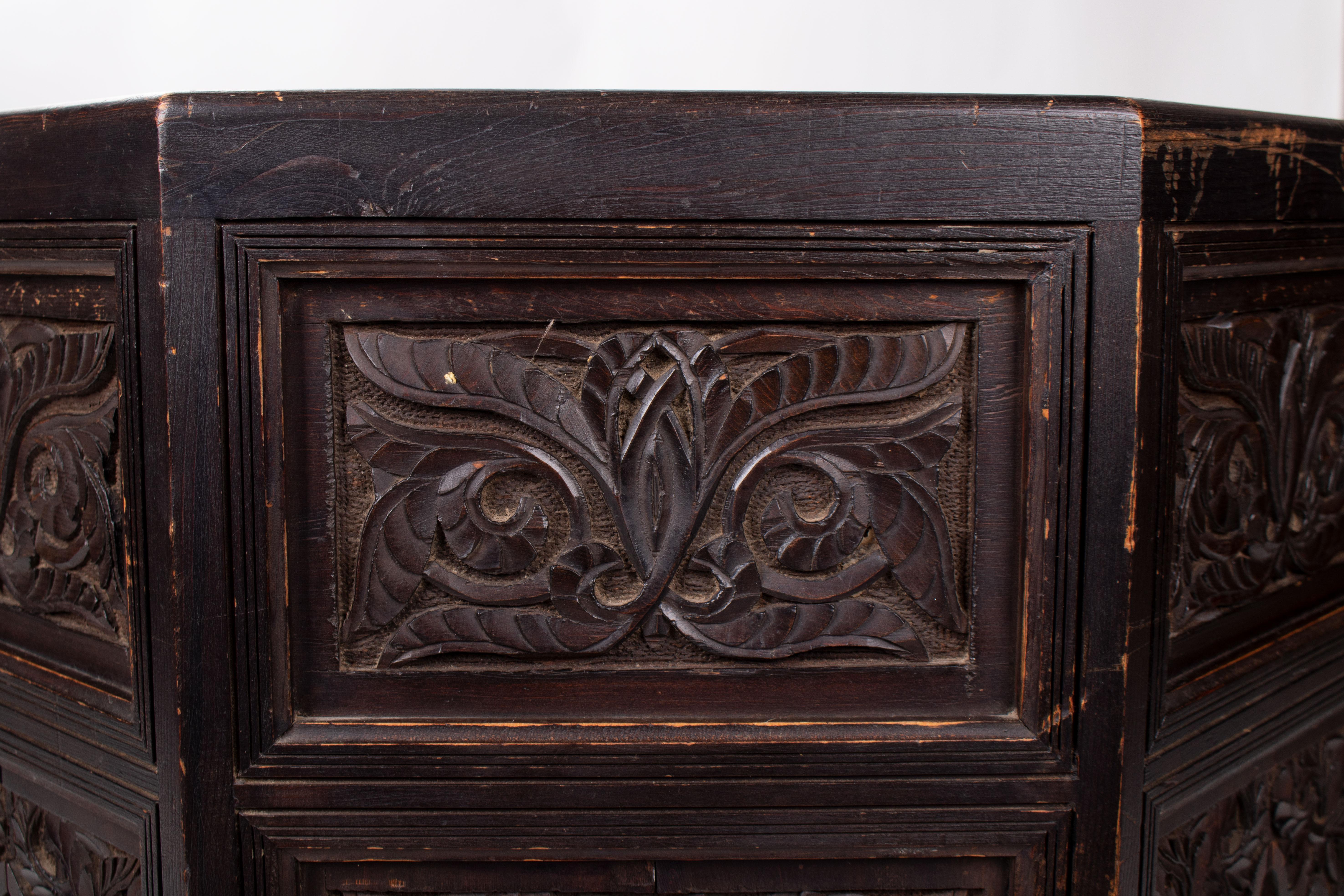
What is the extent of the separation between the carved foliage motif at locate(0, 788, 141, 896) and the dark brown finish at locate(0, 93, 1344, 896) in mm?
30

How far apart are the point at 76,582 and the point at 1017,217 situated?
0.85 m

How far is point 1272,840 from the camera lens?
0.91 meters

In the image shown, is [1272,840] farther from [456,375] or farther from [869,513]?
[456,375]

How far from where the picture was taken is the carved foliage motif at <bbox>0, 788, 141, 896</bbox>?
2.69 ft

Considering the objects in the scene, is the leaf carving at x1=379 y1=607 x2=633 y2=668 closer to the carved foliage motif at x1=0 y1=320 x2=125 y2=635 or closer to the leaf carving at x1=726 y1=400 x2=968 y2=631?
the leaf carving at x1=726 y1=400 x2=968 y2=631

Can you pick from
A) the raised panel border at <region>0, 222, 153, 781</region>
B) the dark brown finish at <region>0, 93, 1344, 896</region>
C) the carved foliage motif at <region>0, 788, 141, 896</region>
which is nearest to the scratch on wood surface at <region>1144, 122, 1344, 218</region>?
the dark brown finish at <region>0, 93, 1344, 896</region>

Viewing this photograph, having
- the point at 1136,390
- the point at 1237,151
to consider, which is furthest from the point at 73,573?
the point at 1237,151

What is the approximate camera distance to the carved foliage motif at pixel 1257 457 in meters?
0.81

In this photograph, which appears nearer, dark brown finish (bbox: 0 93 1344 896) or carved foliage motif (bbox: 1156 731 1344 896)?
dark brown finish (bbox: 0 93 1344 896)

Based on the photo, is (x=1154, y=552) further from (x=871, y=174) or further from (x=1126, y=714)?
(x=871, y=174)

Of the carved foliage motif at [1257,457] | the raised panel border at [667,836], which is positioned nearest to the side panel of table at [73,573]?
the raised panel border at [667,836]

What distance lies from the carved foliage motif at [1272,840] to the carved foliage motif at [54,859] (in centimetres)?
89

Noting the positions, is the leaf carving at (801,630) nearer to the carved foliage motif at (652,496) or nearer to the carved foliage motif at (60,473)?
the carved foliage motif at (652,496)

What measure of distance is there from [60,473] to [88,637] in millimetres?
148
